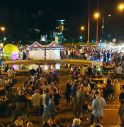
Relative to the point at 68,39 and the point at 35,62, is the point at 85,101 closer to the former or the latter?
the point at 35,62

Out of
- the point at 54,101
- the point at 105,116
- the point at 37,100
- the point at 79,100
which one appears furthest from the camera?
the point at 105,116

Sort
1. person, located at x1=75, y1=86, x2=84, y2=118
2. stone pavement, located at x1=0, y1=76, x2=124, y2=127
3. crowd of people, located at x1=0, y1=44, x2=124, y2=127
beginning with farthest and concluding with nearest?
1. stone pavement, located at x1=0, y1=76, x2=124, y2=127
2. person, located at x1=75, y1=86, x2=84, y2=118
3. crowd of people, located at x1=0, y1=44, x2=124, y2=127

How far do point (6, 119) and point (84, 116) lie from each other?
385 centimetres

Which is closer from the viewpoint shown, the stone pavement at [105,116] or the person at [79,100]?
the person at [79,100]

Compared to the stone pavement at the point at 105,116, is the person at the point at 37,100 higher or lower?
higher

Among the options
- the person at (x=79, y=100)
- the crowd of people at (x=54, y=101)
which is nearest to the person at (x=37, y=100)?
the crowd of people at (x=54, y=101)

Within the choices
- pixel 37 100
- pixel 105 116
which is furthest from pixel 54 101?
pixel 105 116

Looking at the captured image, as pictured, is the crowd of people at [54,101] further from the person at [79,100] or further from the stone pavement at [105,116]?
the stone pavement at [105,116]

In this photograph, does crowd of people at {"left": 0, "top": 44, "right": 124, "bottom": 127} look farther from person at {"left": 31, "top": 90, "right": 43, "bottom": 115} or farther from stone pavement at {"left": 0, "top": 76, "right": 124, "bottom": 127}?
stone pavement at {"left": 0, "top": 76, "right": 124, "bottom": 127}

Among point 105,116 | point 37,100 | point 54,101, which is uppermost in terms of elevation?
point 37,100

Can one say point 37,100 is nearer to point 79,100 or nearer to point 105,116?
point 79,100

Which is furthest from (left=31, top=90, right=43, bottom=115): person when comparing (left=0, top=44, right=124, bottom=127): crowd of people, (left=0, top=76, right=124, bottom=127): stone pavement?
(left=0, top=76, right=124, bottom=127): stone pavement

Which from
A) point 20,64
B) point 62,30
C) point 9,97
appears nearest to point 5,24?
point 62,30

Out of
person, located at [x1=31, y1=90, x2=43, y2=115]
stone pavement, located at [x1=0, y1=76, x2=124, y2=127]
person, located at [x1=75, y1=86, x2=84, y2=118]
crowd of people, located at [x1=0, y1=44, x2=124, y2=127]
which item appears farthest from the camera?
stone pavement, located at [x1=0, y1=76, x2=124, y2=127]
